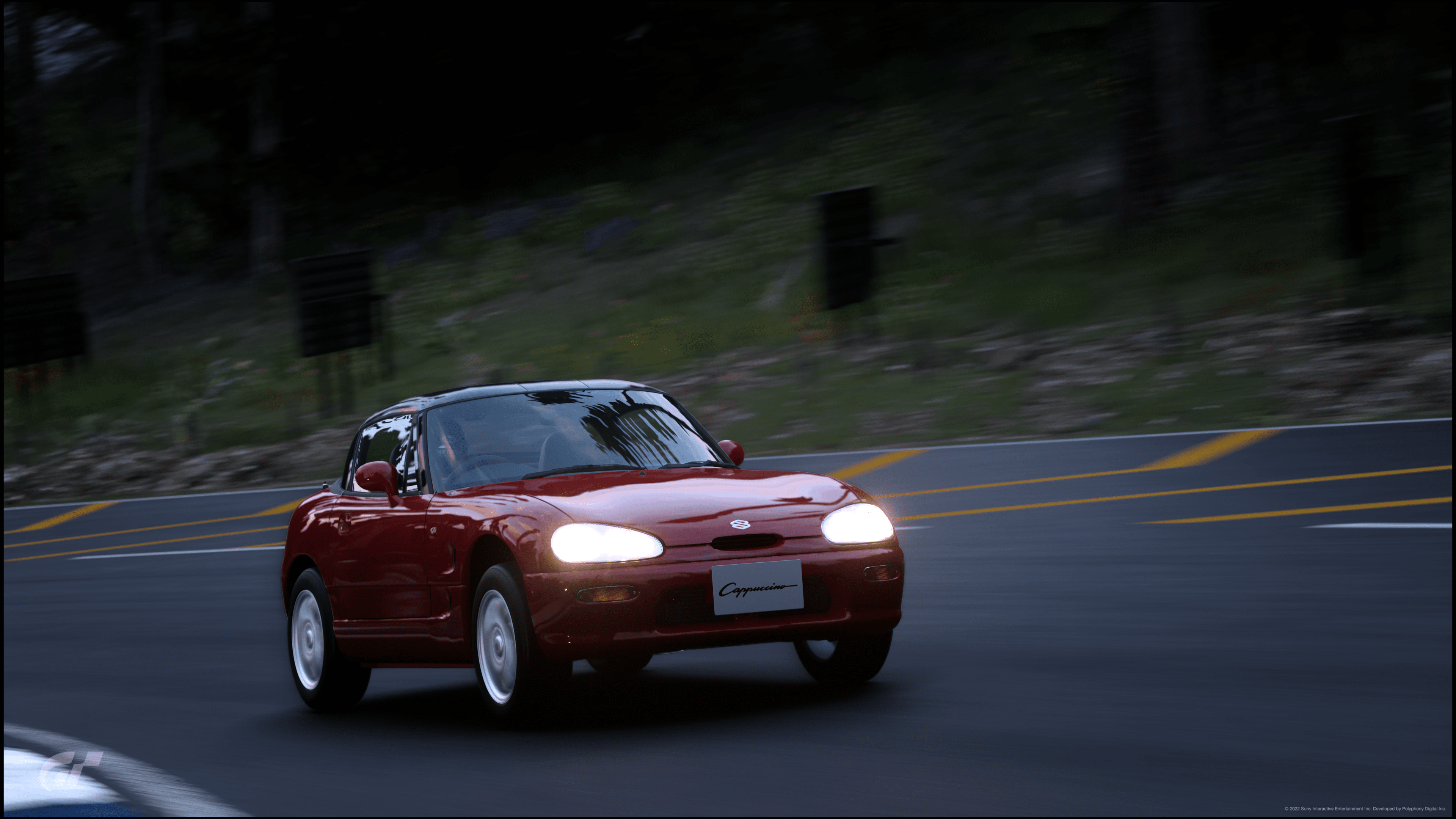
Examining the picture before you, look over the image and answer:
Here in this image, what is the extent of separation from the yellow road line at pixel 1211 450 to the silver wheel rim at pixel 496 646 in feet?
26.4

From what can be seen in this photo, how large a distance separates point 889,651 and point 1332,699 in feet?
8.55

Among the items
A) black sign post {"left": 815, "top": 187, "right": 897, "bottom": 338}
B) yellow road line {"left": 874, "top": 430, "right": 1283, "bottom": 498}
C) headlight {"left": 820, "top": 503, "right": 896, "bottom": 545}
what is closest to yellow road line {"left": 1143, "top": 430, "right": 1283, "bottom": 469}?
yellow road line {"left": 874, "top": 430, "right": 1283, "bottom": 498}

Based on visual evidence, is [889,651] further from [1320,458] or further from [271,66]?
[271,66]

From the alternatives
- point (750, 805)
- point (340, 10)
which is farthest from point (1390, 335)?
point (340, 10)

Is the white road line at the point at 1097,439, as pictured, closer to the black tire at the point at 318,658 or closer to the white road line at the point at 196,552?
the white road line at the point at 196,552

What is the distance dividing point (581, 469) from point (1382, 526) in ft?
18.0

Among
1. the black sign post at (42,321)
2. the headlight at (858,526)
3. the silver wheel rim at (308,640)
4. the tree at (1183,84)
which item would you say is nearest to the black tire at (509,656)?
the headlight at (858,526)

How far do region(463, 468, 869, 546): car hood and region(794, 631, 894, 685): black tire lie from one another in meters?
0.64

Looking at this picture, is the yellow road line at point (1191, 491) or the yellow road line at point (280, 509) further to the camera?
the yellow road line at point (280, 509)

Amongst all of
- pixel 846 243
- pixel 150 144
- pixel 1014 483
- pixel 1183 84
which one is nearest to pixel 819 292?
pixel 846 243

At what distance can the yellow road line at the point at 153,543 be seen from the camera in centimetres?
1742

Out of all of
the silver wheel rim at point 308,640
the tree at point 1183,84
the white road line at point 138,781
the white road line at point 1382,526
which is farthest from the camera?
the tree at point 1183,84

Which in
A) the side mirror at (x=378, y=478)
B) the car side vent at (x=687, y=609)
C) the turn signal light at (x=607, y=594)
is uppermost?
the side mirror at (x=378, y=478)

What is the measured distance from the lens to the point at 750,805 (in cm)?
530
